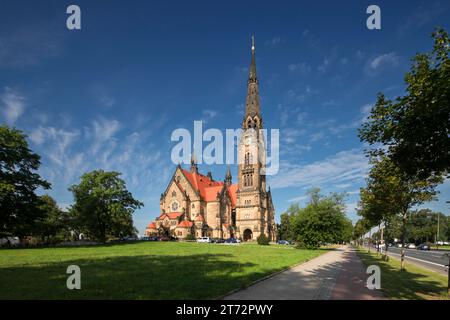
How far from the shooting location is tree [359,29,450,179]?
8.53m

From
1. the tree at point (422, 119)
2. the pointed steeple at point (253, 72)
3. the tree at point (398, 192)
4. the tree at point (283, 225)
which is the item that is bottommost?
the tree at point (283, 225)

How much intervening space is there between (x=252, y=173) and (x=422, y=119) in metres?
64.2

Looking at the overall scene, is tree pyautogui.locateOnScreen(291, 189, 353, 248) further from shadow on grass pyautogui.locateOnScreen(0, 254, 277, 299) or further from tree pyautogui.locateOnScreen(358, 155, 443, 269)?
shadow on grass pyautogui.locateOnScreen(0, 254, 277, 299)

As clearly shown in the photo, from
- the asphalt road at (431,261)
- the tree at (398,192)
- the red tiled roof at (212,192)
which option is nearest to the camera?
the tree at (398,192)

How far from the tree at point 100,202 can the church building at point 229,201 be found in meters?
24.3

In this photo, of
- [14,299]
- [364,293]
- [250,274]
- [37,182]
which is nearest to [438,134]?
[364,293]

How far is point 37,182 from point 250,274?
33595 mm

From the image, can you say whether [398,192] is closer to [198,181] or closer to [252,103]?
[252,103]

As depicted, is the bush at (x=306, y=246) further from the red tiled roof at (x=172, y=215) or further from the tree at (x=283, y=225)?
the tree at (x=283, y=225)

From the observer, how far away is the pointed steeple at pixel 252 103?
73.9 metres

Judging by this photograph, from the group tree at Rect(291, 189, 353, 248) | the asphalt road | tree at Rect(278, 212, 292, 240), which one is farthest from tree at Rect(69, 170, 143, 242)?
tree at Rect(278, 212, 292, 240)

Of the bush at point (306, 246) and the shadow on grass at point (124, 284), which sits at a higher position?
the shadow on grass at point (124, 284)

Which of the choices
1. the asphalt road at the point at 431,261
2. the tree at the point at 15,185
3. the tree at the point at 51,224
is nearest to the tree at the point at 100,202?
the tree at the point at 51,224
